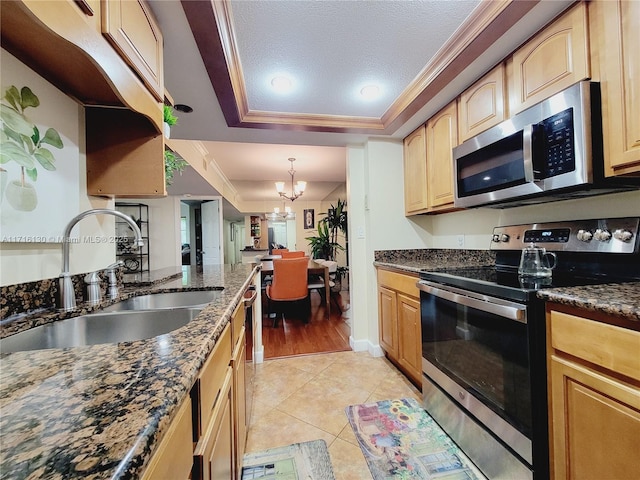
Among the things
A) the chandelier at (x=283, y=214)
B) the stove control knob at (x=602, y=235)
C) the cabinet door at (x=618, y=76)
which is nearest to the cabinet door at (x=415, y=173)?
the stove control knob at (x=602, y=235)

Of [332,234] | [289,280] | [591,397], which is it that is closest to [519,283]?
[591,397]

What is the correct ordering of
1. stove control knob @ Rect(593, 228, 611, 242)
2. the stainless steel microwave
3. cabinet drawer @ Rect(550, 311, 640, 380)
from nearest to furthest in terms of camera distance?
cabinet drawer @ Rect(550, 311, 640, 380) → the stainless steel microwave → stove control knob @ Rect(593, 228, 611, 242)

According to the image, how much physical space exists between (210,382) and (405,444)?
1.27m

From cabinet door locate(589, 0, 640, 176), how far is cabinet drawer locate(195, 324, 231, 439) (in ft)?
5.23

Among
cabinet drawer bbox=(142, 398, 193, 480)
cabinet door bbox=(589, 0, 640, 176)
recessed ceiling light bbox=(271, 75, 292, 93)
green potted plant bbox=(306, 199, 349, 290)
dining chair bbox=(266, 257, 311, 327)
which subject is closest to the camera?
cabinet drawer bbox=(142, 398, 193, 480)

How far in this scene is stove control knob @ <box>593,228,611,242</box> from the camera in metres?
1.28

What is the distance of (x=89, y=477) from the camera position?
11.1 inches

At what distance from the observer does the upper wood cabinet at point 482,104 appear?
62.9 inches

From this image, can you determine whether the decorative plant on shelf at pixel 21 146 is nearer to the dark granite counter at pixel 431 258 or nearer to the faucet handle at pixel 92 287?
the faucet handle at pixel 92 287

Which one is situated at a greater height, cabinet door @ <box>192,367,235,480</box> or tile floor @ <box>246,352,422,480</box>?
cabinet door @ <box>192,367,235,480</box>

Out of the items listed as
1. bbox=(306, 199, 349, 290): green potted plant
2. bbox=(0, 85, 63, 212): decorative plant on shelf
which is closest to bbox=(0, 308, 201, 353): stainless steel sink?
bbox=(0, 85, 63, 212): decorative plant on shelf

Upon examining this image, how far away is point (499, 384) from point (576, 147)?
1055mm

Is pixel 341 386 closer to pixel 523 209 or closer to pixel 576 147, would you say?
pixel 523 209

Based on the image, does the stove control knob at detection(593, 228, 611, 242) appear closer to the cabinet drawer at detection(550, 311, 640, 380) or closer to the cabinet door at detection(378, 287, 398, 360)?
the cabinet drawer at detection(550, 311, 640, 380)
